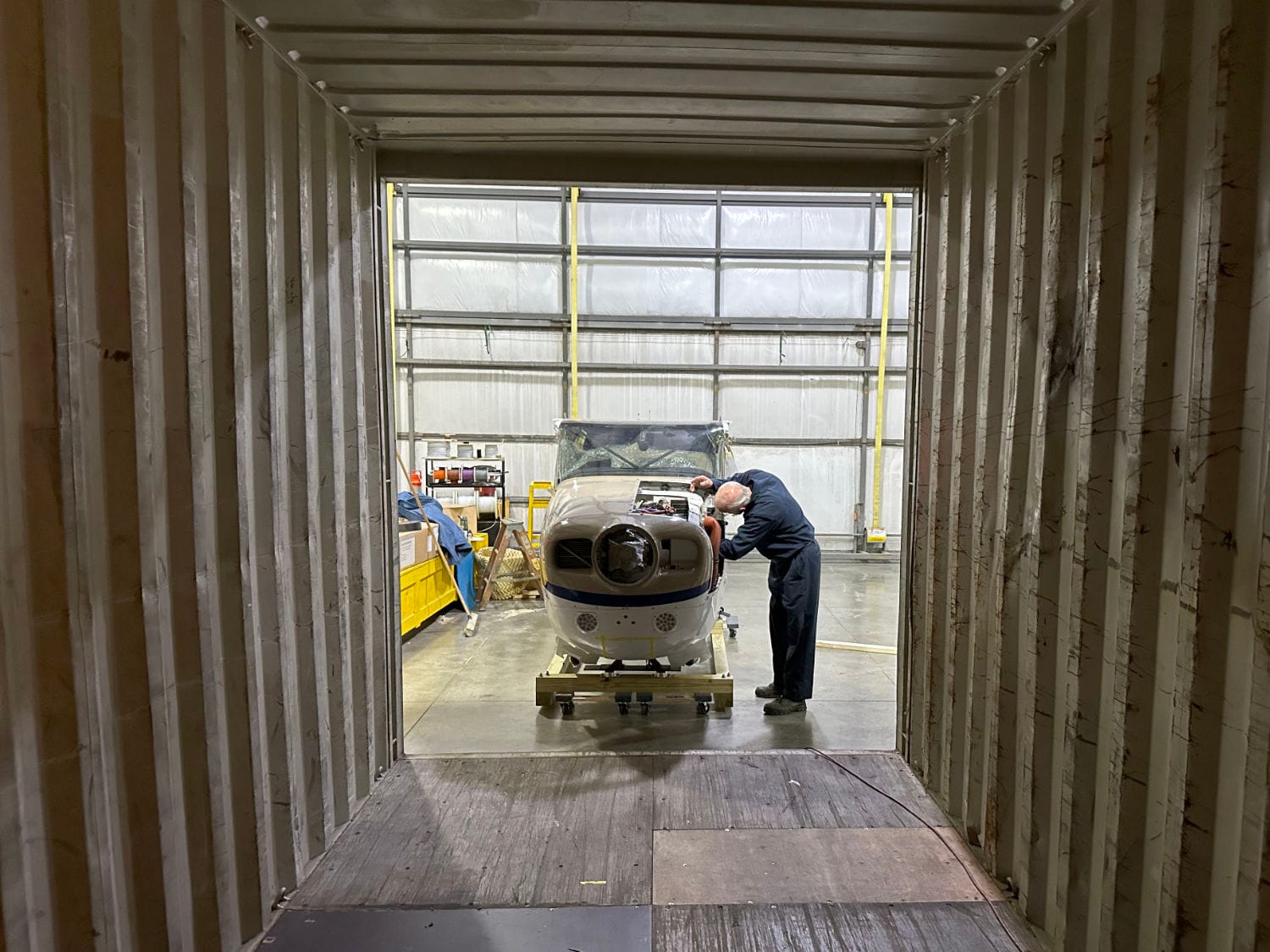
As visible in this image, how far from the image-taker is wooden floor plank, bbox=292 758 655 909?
2658 millimetres

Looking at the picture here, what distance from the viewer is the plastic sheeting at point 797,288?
11.3m

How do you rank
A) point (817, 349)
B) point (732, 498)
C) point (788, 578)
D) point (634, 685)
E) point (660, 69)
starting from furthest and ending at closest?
point (817, 349), point (788, 578), point (732, 498), point (634, 685), point (660, 69)

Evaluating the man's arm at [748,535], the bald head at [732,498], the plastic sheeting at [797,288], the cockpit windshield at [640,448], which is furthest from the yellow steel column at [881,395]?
the bald head at [732,498]

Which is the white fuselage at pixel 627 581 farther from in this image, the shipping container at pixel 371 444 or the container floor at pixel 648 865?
the shipping container at pixel 371 444

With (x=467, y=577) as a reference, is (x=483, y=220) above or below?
above

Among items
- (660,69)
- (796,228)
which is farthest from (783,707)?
(796,228)

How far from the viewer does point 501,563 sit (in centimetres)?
842

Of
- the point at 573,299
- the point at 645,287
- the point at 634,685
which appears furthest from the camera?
the point at 645,287

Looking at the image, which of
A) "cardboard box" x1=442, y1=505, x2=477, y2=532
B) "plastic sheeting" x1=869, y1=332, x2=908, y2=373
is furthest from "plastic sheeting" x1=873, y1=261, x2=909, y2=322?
"cardboard box" x1=442, y1=505, x2=477, y2=532

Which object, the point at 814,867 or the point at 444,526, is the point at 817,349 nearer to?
the point at 444,526

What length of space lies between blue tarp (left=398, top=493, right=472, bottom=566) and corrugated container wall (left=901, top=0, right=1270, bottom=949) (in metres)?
5.53

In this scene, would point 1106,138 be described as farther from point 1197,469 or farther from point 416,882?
point 416,882

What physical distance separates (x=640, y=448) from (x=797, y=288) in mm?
6895

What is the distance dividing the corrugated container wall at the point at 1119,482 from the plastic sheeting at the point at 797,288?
8.37 meters
